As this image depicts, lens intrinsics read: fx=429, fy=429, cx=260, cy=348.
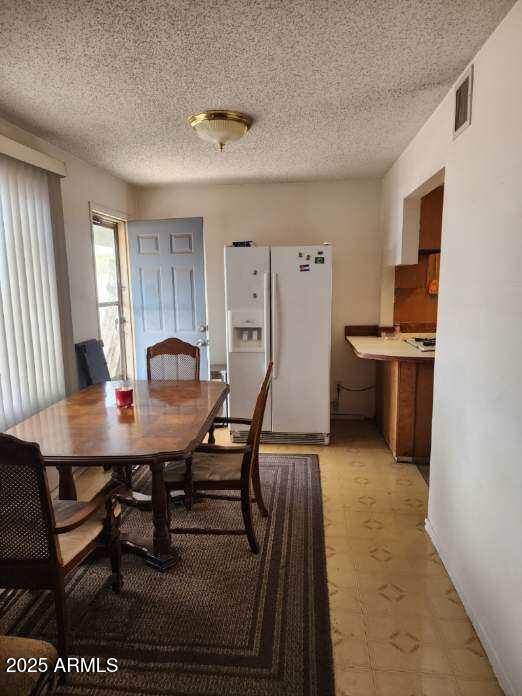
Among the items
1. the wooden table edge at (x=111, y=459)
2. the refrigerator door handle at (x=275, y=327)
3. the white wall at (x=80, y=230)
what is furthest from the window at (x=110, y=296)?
the wooden table edge at (x=111, y=459)

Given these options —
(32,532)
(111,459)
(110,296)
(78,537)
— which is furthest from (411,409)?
(110,296)

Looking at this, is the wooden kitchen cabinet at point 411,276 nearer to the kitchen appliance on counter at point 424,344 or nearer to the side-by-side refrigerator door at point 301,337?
the kitchen appliance on counter at point 424,344

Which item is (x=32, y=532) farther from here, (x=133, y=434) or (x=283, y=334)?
(x=283, y=334)

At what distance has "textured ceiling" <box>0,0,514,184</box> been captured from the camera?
1481mm

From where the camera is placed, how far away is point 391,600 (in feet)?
6.26

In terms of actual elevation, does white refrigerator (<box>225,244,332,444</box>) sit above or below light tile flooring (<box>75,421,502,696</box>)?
above

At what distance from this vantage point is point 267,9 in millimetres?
1456

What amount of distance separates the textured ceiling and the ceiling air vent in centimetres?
6

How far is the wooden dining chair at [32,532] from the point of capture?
1.38 meters

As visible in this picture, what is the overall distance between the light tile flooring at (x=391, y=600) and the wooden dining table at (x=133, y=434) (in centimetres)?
84

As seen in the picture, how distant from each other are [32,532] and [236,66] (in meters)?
2.00

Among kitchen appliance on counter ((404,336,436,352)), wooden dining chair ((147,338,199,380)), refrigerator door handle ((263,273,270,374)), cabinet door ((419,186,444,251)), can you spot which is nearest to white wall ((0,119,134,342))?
wooden dining chair ((147,338,199,380))

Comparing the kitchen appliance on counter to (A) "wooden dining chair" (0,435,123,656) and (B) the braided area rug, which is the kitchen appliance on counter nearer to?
(B) the braided area rug

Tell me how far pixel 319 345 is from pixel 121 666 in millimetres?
2574
